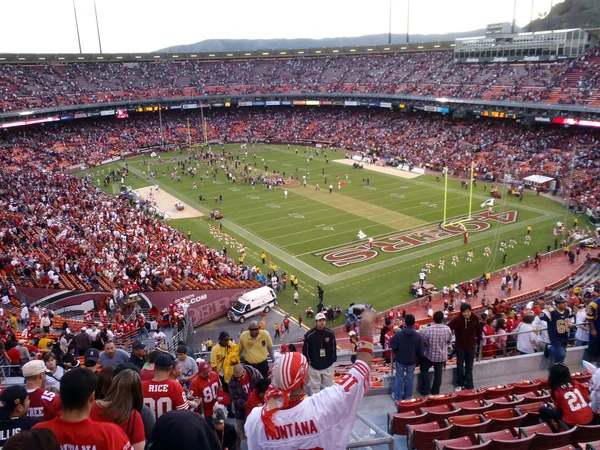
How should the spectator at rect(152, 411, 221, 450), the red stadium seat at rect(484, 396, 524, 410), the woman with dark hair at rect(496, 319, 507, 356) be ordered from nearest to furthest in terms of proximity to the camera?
the spectator at rect(152, 411, 221, 450), the red stadium seat at rect(484, 396, 524, 410), the woman with dark hair at rect(496, 319, 507, 356)

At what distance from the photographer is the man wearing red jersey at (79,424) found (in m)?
3.42

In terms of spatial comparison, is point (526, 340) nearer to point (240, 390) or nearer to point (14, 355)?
point (240, 390)

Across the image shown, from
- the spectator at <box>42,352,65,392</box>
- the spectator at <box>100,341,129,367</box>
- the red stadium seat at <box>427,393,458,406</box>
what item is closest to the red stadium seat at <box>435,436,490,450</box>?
the red stadium seat at <box>427,393,458,406</box>

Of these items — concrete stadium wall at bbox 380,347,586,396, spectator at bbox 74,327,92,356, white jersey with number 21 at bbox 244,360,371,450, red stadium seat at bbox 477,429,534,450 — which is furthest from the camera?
spectator at bbox 74,327,92,356

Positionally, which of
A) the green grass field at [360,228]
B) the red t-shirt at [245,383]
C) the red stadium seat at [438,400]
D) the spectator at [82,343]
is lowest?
Result: the green grass field at [360,228]

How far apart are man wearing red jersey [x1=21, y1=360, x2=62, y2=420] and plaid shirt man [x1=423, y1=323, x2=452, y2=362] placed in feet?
17.5

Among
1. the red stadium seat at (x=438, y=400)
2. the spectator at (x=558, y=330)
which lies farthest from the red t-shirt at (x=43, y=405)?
the spectator at (x=558, y=330)

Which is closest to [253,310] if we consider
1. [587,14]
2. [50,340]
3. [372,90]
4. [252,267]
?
[252,267]

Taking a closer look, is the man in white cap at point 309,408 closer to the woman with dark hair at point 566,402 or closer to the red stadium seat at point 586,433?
the woman with dark hair at point 566,402

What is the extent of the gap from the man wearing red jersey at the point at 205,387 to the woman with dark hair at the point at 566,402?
4.06 meters

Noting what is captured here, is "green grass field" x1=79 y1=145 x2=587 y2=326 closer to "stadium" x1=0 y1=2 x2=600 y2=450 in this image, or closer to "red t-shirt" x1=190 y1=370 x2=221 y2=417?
"stadium" x1=0 y1=2 x2=600 y2=450

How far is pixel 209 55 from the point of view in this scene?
287 feet

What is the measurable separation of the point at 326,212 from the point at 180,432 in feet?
115

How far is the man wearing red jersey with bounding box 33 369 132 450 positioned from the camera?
3418mm
